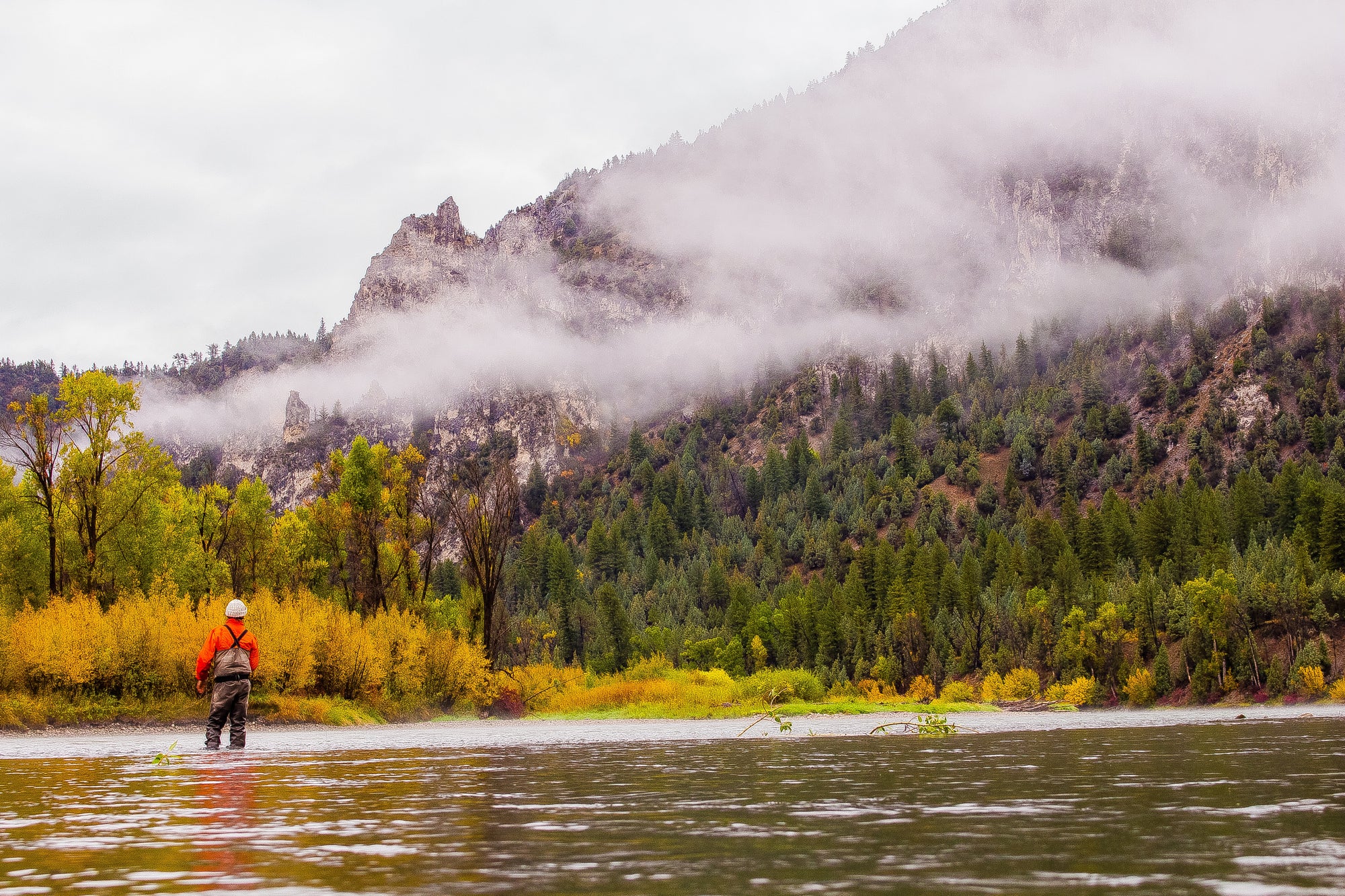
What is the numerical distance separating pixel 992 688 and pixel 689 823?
399 feet

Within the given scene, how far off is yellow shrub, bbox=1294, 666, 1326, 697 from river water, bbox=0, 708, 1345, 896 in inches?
3486

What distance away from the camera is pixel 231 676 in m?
24.7

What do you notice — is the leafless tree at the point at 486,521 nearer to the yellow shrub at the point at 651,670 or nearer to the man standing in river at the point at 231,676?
the yellow shrub at the point at 651,670

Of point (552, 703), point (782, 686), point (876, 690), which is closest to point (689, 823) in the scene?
point (552, 703)

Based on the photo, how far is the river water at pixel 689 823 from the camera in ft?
24.9

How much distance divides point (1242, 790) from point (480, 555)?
148ft

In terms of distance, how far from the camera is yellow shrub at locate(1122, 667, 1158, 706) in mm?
111500

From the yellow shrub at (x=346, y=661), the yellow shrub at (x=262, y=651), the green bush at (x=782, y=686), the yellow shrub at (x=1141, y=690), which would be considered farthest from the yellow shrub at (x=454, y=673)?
the yellow shrub at (x=1141, y=690)

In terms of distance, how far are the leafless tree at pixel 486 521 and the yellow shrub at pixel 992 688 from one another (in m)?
81.0

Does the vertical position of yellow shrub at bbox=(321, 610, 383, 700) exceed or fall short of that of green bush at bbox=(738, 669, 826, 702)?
it exceeds it

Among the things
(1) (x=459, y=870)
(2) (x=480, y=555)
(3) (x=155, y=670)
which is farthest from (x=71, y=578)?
(1) (x=459, y=870)

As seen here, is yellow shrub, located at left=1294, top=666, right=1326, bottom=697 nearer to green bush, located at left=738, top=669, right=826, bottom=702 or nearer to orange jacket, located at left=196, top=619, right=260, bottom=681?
green bush, located at left=738, top=669, right=826, bottom=702

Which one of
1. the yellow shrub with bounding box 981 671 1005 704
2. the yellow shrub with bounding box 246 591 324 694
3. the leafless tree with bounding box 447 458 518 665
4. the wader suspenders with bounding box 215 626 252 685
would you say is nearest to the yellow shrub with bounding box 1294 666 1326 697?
the yellow shrub with bounding box 981 671 1005 704

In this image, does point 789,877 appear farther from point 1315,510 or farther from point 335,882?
point 1315,510
